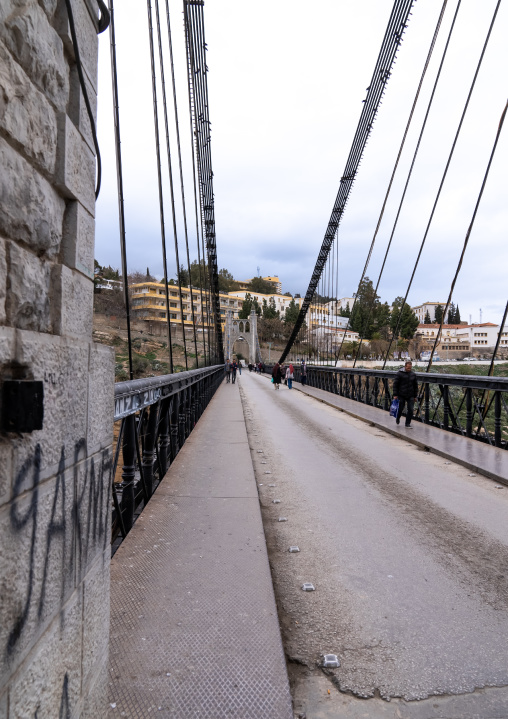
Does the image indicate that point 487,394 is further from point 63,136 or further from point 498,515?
point 63,136

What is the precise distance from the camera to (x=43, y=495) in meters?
1.12

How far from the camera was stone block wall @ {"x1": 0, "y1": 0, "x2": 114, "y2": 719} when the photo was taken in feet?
3.28

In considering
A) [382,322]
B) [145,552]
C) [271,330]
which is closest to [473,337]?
[382,322]

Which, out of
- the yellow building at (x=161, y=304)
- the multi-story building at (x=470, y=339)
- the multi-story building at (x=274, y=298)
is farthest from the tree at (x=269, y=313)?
the multi-story building at (x=470, y=339)

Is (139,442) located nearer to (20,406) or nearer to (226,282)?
(20,406)

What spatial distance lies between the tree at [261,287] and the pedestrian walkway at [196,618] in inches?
4541

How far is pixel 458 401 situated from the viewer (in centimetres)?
830

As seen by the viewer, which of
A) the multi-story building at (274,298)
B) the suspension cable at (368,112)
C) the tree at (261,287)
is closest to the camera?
the suspension cable at (368,112)

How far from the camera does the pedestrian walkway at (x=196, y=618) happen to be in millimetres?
1529

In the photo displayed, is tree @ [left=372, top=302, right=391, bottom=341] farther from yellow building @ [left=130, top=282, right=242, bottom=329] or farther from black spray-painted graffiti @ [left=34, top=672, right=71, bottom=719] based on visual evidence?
black spray-painted graffiti @ [left=34, top=672, right=71, bottom=719]

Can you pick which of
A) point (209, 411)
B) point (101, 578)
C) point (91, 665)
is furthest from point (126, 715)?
point (209, 411)

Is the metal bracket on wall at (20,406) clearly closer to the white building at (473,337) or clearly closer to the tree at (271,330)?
the white building at (473,337)

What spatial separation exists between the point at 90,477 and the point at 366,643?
136cm

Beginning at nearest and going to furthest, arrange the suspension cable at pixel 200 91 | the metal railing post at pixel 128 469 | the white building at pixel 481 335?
the metal railing post at pixel 128 469 → the suspension cable at pixel 200 91 → the white building at pixel 481 335
